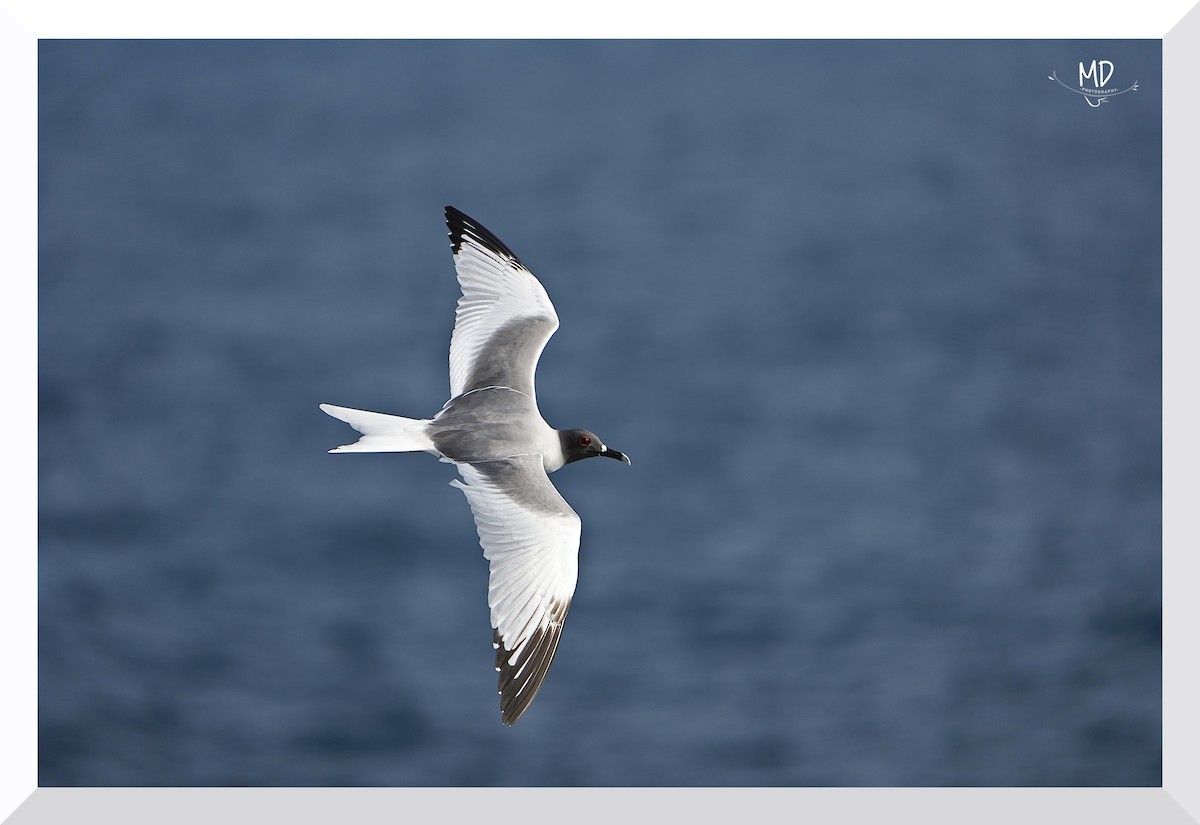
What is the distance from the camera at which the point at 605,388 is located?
19.5 feet

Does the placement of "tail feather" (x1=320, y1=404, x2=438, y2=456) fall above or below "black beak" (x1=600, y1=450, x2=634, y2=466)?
Answer: above

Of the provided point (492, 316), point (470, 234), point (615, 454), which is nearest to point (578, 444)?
point (615, 454)

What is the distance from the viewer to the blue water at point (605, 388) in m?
4.78

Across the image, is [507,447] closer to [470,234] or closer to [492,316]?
[492,316]

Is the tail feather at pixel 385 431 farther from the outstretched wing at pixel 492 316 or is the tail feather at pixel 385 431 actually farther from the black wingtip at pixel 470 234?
the black wingtip at pixel 470 234

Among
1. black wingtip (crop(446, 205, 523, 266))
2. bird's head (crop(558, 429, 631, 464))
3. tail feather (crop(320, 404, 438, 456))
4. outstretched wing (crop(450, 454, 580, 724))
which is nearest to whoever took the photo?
outstretched wing (crop(450, 454, 580, 724))

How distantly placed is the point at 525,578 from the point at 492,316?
1018 millimetres

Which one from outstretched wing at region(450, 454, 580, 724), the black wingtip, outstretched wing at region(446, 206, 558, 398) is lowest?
outstretched wing at region(450, 454, 580, 724)

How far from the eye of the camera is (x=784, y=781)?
4672 millimetres

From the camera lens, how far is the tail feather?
4.18 meters

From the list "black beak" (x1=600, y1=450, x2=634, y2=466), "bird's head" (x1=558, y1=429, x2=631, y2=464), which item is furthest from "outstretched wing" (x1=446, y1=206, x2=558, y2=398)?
"black beak" (x1=600, y1=450, x2=634, y2=466)

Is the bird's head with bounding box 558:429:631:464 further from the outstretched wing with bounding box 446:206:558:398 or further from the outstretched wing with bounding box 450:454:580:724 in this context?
the outstretched wing with bounding box 450:454:580:724
